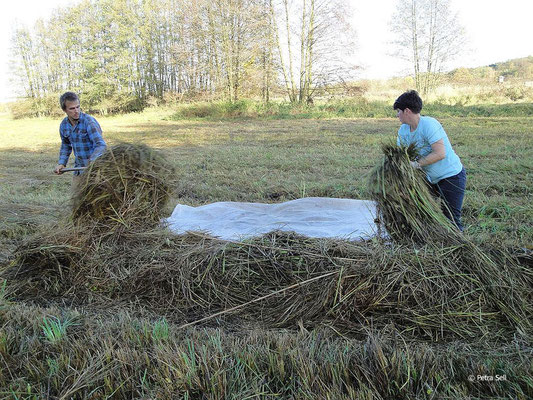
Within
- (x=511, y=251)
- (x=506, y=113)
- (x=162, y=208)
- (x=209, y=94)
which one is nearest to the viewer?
(x=511, y=251)

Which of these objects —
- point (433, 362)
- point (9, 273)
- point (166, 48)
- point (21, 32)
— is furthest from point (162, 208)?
point (21, 32)

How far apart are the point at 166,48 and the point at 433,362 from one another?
30.9 metres

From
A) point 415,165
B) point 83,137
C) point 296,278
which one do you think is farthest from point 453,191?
point 83,137

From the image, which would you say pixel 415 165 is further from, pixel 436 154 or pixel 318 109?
pixel 318 109

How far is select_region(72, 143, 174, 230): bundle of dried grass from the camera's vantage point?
136 inches

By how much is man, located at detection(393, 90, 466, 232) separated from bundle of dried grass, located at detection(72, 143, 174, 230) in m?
2.28

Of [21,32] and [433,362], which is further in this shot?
[21,32]

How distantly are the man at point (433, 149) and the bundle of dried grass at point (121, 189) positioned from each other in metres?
2.28

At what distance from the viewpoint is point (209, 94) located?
2536cm

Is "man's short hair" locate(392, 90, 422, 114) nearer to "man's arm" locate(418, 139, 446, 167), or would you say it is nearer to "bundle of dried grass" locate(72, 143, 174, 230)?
"man's arm" locate(418, 139, 446, 167)

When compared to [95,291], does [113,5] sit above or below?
above

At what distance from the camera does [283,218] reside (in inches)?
168

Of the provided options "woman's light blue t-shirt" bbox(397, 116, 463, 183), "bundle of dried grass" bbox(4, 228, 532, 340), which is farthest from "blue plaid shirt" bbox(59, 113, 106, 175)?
"woman's light blue t-shirt" bbox(397, 116, 463, 183)

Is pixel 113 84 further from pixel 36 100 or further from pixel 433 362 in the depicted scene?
pixel 433 362
